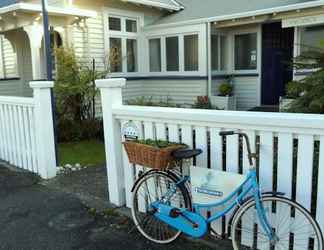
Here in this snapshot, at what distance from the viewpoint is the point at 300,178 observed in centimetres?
250

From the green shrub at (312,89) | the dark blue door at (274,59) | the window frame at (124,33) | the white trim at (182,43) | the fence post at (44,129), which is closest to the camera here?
the green shrub at (312,89)

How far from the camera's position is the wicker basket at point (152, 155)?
2834mm

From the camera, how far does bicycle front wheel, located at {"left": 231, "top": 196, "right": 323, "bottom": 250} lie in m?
2.42

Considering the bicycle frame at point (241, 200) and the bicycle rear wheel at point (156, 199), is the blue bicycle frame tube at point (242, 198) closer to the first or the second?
the bicycle frame at point (241, 200)

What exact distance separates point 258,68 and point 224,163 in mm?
8821

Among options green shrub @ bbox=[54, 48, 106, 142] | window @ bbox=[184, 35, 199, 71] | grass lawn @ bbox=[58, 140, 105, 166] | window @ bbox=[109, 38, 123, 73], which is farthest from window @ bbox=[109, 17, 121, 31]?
grass lawn @ bbox=[58, 140, 105, 166]

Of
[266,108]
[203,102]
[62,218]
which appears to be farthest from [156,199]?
[266,108]

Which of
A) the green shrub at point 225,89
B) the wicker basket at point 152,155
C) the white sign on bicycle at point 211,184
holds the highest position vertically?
the green shrub at point 225,89

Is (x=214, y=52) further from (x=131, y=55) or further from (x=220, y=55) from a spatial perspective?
(x=131, y=55)

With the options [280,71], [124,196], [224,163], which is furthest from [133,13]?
[224,163]

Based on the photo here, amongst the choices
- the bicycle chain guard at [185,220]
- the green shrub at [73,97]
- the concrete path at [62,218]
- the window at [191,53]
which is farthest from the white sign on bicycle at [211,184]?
the window at [191,53]

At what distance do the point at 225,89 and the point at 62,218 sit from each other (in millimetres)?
8017

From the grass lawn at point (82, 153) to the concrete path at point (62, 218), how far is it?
1078 mm

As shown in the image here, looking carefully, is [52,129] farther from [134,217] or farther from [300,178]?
[300,178]
